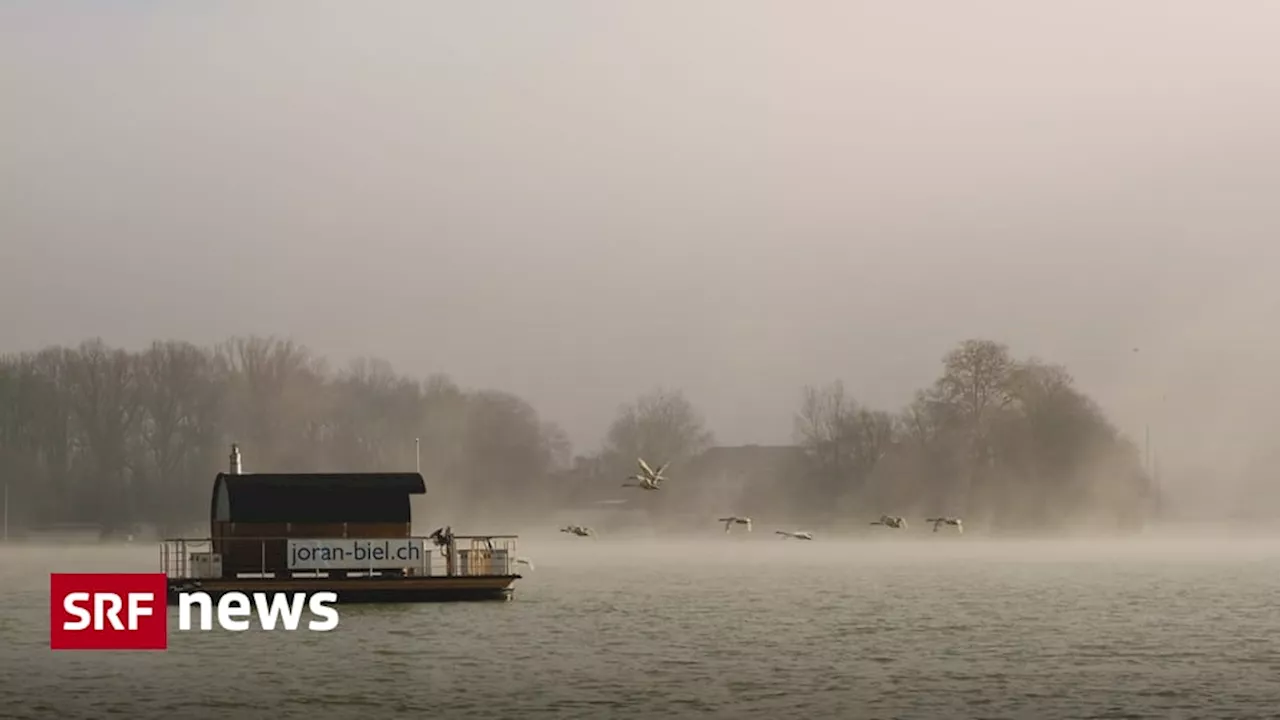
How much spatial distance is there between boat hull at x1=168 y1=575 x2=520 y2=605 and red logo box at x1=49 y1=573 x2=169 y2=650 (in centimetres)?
176

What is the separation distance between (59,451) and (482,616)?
10886 cm

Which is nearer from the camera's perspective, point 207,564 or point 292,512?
point 292,512

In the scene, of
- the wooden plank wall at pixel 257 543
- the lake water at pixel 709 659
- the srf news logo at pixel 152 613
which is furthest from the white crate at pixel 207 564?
the lake water at pixel 709 659

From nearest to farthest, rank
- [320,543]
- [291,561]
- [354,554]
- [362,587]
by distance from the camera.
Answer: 1. [291,561]
2. [320,543]
3. [362,587]
4. [354,554]

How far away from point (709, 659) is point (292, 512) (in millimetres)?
22465

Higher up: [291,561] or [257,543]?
[257,543]

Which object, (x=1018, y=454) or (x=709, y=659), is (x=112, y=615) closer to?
(x=709, y=659)

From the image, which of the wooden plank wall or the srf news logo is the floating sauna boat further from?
the srf news logo

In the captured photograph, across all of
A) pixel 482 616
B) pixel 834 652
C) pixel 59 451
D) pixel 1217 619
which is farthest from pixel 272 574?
pixel 59 451

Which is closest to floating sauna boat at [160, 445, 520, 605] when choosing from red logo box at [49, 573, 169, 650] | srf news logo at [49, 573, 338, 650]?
srf news logo at [49, 573, 338, 650]

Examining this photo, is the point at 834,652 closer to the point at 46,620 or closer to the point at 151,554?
the point at 46,620

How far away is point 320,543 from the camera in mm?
79938

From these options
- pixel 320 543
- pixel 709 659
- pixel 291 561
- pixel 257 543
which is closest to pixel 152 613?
pixel 257 543

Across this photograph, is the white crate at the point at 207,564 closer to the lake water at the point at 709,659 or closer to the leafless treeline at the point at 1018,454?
the lake water at the point at 709,659
